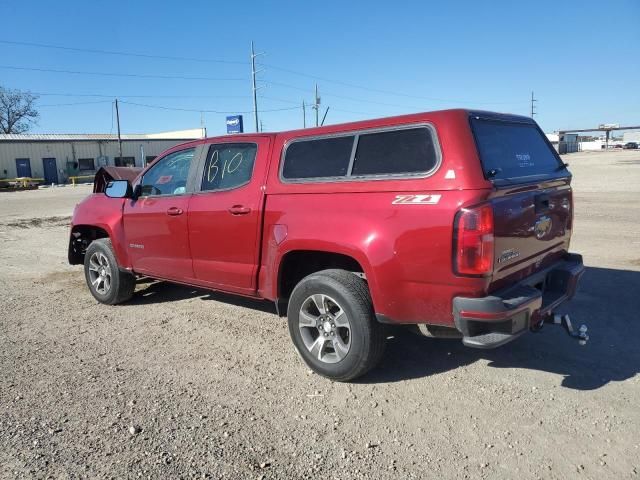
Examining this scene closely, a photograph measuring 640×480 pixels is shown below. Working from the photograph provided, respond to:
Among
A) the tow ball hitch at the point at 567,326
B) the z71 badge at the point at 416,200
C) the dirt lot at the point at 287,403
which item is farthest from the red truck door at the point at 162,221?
the tow ball hitch at the point at 567,326

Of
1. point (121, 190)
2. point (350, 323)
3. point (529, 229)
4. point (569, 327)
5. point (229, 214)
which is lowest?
point (569, 327)

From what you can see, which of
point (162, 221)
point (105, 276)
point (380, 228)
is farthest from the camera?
point (105, 276)

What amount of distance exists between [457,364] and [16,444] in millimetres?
3200

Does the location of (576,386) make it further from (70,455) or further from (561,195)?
(70,455)

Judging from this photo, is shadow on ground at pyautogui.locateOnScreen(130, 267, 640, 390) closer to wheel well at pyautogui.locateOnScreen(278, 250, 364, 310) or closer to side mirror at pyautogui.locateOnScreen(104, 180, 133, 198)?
wheel well at pyautogui.locateOnScreen(278, 250, 364, 310)

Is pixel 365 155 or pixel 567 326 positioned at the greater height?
pixel 365 155

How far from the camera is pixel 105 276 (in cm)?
612

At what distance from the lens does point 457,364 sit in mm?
4152

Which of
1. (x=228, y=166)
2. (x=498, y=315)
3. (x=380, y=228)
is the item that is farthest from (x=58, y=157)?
(x=498, y=315)

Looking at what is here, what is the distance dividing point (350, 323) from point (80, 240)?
4772 mm

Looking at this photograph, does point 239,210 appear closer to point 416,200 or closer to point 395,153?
point 395,153

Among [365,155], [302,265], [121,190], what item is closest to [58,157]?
[121,190]

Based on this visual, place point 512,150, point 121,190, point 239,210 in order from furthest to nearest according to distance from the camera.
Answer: point 121,190, point 239,210, point 512,150

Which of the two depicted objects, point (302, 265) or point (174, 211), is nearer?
point (302, 265)
